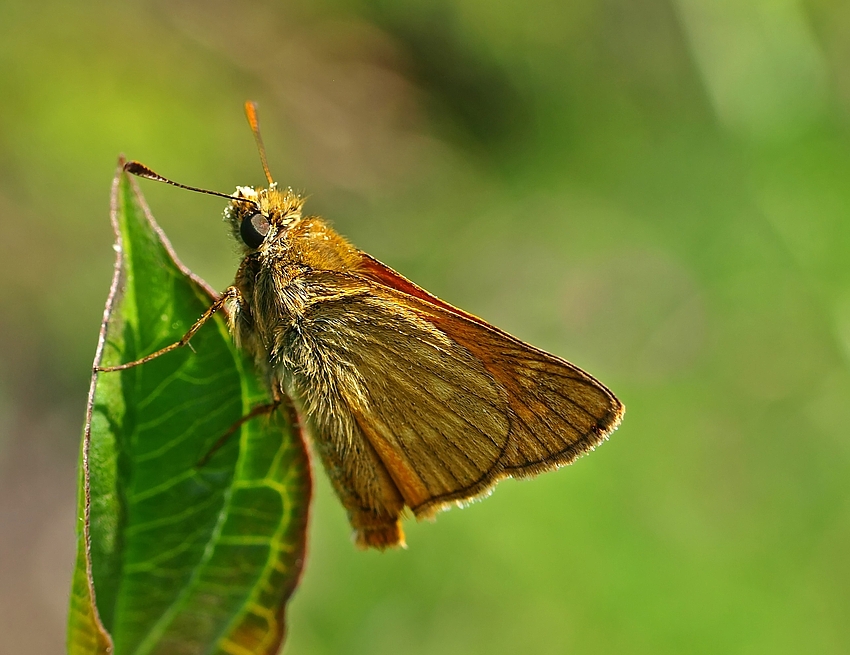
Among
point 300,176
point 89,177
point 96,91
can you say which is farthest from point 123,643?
point 300,176

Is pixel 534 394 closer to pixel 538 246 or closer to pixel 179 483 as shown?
pixel 179 483

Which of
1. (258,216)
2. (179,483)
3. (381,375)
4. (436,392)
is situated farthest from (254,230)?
(179,483)

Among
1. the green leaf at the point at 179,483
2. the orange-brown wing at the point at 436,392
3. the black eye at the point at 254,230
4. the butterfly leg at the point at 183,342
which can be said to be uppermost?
the black eye at the point at 254,230

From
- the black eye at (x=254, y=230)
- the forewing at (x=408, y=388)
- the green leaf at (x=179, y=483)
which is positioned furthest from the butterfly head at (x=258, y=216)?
the green leaf at (x=179, y=483)

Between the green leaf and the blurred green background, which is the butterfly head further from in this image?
the blurred green background

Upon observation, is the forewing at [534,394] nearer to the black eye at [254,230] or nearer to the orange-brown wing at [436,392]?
the orange-brown wing at [436,392]

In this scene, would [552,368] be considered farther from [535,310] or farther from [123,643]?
[535,310]
